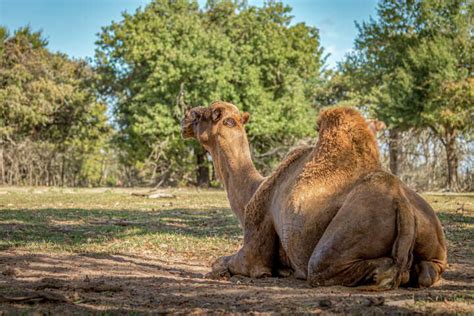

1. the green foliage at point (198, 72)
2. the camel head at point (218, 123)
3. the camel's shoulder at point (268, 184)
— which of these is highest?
the green foliage at point (198, 72)

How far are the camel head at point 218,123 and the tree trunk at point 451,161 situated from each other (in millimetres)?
28372

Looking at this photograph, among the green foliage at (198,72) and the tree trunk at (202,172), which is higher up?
the green foliage at (198,72)

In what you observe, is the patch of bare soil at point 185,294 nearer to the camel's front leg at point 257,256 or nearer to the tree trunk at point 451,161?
the camel's front leg at point 257,256

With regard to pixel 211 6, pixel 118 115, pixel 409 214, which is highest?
pixel 211 6

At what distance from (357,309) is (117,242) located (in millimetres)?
5744

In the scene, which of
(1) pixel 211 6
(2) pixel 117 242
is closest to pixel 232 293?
(2) pixel 117 242

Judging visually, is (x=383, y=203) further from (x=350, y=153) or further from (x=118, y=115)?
(x=118, y=115)

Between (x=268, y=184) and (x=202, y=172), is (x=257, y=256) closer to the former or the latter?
(x=268, y=184)

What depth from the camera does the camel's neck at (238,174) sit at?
278 inches

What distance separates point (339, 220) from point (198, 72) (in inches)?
1138

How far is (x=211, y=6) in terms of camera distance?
40281 millimetres

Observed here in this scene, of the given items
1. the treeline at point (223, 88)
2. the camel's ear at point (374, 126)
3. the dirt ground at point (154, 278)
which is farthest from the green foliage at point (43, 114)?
the camel's ear at point (374, 126)

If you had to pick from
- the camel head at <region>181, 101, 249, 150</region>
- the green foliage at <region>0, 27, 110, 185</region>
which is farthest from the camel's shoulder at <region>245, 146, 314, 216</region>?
the green foliage at <region>0, 27, 110, 185</region>

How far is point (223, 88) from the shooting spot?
112 ft
